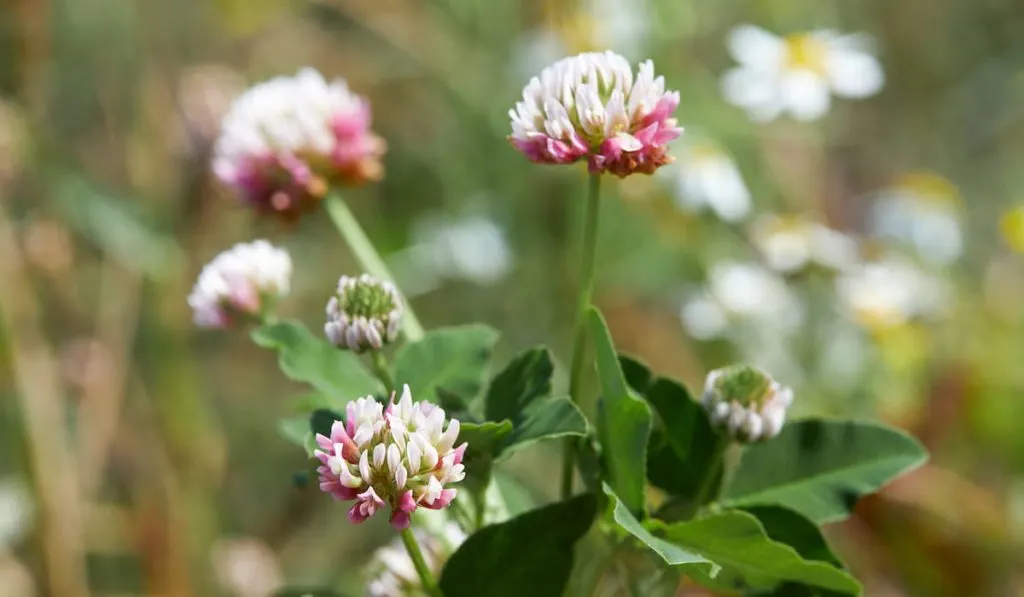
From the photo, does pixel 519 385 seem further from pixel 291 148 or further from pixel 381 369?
pixel 291 148

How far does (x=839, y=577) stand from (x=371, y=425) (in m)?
0.16

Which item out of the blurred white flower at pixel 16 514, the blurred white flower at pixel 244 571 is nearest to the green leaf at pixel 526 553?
the blurred white flower at pixel 244 571

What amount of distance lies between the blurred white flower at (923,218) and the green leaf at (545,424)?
3.70 feet

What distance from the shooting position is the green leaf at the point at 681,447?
0.41 m

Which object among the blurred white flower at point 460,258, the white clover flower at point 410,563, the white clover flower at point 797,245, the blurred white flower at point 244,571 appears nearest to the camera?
the white clover flower at point 410,563

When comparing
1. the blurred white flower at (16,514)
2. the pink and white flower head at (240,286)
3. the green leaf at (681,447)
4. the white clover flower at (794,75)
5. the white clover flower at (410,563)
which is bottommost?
the blurred white flower at (16,514)

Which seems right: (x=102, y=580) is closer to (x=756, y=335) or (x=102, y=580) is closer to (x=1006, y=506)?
(x=756, y=335)

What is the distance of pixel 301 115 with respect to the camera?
1.62 feet

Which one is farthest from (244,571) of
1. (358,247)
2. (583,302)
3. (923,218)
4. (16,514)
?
(923,218)

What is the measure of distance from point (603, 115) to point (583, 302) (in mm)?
65

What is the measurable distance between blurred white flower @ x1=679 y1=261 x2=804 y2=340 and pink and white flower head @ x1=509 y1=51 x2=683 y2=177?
0.77m

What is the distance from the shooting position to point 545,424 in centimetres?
34

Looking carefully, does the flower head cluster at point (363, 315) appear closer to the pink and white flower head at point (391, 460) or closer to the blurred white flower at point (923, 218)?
the pink and white flower head at point (391, 460)

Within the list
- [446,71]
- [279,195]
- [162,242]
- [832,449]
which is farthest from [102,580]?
[832,449]
